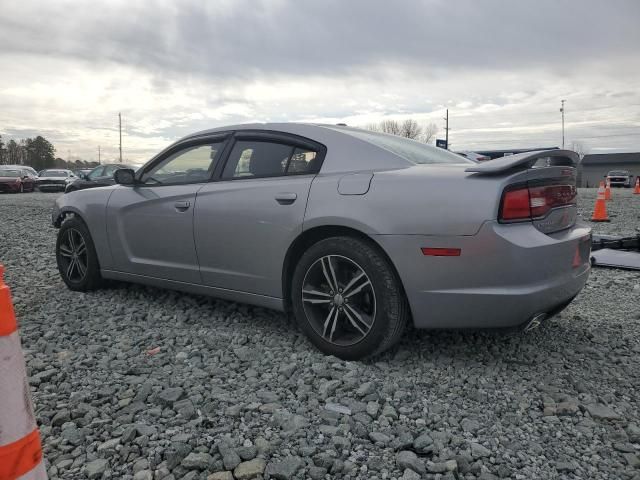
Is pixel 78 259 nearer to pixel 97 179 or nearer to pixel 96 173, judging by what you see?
pixel 97 179

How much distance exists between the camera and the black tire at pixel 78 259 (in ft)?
15.2

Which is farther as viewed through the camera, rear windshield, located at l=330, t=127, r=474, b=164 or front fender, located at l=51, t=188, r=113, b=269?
front fender, located at l=51, t=188, r=113, b=269

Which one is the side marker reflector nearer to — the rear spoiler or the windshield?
the rear spoiler

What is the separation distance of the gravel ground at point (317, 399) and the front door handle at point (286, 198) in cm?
92

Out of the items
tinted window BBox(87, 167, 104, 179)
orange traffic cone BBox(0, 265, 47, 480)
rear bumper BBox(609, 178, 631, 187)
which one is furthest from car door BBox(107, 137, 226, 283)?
rear bumper BBox(609, 178, 631, 187)

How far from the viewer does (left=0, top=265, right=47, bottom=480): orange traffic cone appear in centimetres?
136

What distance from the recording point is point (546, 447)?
2.23m

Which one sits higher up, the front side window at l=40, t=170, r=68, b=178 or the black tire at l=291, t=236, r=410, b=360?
the front side window at l=40, t=170, r=68, b=178

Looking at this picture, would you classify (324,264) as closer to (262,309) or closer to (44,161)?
(262,309)

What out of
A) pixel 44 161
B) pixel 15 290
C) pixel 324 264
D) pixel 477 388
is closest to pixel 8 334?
pixel 324 264

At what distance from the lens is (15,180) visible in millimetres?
25328

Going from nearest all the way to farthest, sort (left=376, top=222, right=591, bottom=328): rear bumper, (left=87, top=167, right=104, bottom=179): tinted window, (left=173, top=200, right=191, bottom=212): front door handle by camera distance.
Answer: (left=376, top=222, right=591, bottom=328): rear bumper → (left=173, top=200, right=191, bottom=212): front door handle → (left=87, top=167, right=104, bottom=179): tinted window

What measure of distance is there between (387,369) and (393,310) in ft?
1.20

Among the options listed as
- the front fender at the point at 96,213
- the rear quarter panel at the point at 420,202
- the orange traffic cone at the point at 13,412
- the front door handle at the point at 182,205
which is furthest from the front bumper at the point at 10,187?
the orange traffic cone at the point at 13,412
